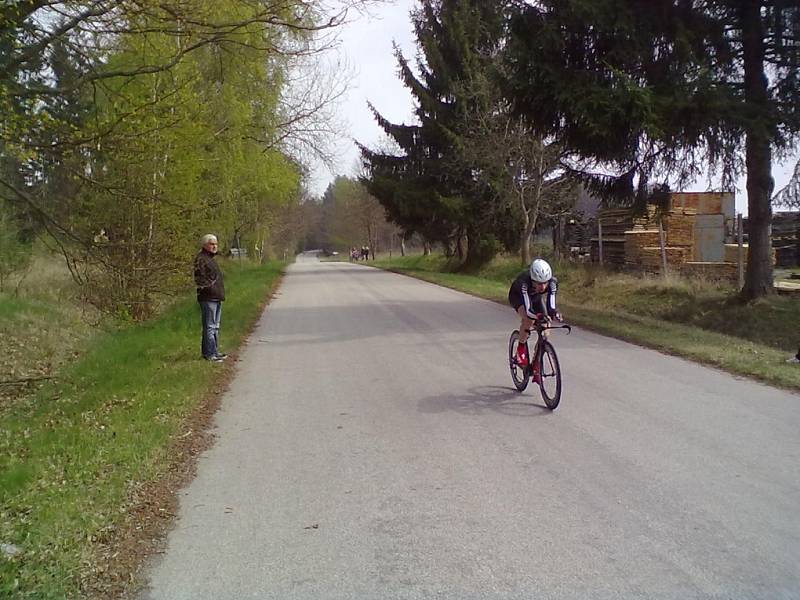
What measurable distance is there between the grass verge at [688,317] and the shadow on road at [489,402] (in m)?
3.19

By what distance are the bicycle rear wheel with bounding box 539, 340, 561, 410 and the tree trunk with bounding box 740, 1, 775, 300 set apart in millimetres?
9671

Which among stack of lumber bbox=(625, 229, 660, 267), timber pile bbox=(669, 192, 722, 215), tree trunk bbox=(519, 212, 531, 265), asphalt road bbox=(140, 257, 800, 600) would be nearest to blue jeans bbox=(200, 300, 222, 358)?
asphalt road bbox=(140, 257, 800, 600)

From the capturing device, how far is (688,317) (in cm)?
1869

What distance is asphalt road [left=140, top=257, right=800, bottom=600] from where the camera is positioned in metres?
3.98

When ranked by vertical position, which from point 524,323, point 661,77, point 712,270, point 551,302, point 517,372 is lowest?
point 517,372

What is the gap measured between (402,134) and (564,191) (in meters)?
9.84

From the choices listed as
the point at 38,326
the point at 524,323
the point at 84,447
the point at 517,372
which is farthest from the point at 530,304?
the point at 38,326

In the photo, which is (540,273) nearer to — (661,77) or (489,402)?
(489,402)

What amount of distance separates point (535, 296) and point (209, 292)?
16.6 ft

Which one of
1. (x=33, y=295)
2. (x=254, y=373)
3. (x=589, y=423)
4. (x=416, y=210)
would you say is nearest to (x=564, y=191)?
(x=416, y=210)

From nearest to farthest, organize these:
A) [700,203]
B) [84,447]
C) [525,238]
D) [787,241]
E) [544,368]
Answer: [84,447] < [544,368] < [787,241] < [700,203] < [525,238]

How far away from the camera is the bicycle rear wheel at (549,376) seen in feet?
24.8

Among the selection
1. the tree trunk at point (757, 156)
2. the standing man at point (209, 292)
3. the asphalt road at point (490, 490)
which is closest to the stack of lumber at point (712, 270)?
the tree trunk at point (757, 156)

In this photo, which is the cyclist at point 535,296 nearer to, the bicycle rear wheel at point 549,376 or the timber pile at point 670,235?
Answer: the bicycle rear wheel at point 549,376
